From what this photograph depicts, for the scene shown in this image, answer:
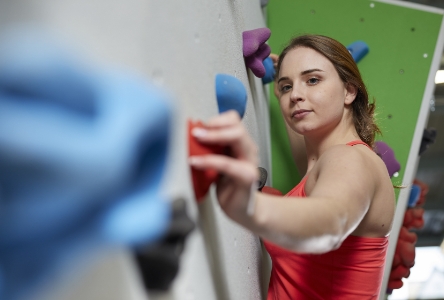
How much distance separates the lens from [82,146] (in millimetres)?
270

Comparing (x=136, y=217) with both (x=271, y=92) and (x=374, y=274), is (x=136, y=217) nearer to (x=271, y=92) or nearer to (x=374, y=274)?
(x=374, y=274)

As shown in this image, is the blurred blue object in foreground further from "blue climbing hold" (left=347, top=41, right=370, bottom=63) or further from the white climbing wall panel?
"blue climbing hold" (left=347, top=41, right=370, bottom=63)

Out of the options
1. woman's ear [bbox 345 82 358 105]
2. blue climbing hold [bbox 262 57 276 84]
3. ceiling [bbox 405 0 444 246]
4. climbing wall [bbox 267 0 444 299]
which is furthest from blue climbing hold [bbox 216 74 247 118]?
ceiling [bbox 405 0 444 246]

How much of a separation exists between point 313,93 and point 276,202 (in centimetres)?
59

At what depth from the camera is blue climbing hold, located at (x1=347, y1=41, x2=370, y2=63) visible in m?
1.53

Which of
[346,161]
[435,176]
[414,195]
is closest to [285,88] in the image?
[346,161]

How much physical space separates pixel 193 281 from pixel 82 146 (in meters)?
0.29

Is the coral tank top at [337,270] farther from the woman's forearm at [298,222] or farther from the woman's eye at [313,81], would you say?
the woman's forearm at [298,222]

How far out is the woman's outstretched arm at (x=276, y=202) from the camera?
0.42 metres

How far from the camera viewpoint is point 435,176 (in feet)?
10.1

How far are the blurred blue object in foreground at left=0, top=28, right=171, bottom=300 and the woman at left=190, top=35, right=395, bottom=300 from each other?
5.0 inches

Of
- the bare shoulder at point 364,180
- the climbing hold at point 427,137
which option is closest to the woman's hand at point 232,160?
the bare shoulder at point 364,180

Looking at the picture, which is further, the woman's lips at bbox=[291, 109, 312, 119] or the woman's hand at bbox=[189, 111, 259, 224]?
the woman's lips at bbox=[291, 109, 312, 119]

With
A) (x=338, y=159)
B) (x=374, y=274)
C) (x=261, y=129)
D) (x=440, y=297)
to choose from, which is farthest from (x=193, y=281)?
(x=440, y=297)
